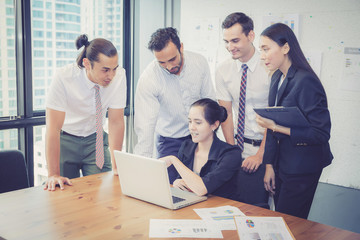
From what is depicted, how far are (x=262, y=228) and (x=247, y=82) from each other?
1203mm

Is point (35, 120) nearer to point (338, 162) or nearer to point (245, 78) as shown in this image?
point (245, 78)

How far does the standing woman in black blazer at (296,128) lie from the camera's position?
1.82m

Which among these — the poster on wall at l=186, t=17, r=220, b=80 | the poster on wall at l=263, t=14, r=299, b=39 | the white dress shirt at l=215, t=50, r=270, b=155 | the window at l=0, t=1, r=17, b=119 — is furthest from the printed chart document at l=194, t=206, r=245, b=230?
the window at l=0, t=1, r=17, b=119

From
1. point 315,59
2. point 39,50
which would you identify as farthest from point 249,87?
point 39,50

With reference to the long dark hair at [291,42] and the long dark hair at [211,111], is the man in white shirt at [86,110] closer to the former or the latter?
the long dark hair at [211,111]

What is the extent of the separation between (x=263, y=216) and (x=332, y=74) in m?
1.62

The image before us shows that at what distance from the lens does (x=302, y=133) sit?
6.00 feet

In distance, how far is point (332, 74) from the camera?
109 inches

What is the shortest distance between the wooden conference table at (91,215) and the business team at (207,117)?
0.16m

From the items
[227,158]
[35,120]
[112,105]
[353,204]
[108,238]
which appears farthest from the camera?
[35,120]

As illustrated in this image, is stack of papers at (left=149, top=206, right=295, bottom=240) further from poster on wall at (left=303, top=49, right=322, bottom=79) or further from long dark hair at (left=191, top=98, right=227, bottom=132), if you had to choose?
poster on wall at (left=303, top=49, right=322, bottom=79)

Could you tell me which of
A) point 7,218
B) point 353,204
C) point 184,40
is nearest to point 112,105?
point 7,218

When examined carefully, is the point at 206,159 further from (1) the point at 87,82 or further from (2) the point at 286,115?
(1) the point at 87,82

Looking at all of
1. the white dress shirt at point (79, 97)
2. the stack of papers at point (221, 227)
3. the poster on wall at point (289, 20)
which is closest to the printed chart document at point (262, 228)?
the stack of papers at point (221, 227)
